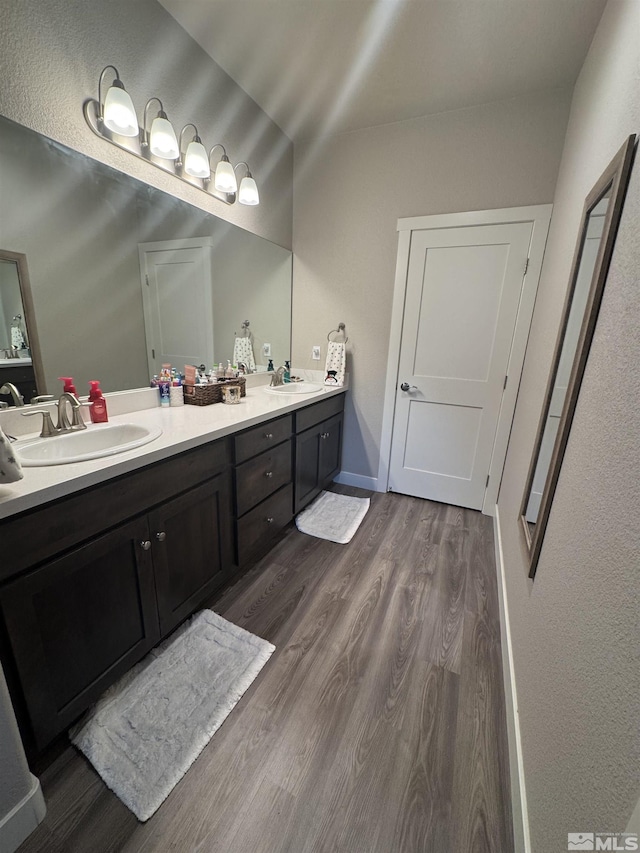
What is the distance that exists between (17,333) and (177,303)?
2.60 feet

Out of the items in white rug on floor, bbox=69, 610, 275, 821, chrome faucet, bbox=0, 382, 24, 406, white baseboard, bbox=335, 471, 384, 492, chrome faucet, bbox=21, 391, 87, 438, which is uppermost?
chrome faucet, bbox=0, 382, 24, 406

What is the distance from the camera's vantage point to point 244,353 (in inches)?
96.4

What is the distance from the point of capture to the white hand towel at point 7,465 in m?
0.78

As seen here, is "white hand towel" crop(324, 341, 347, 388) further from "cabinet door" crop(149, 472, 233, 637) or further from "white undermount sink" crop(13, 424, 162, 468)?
"white undermount sink" crop(13, 424, 162, 468)

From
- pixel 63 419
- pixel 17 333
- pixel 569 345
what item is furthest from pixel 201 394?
pixel 569 345

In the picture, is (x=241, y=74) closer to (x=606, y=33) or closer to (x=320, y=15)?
(x=320, y=15)

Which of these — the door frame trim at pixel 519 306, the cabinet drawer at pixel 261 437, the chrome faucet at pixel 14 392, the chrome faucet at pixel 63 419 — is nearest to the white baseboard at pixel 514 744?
the door frame trim at pixel 519 306

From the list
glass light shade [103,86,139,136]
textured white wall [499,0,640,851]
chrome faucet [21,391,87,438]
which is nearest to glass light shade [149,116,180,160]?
glass light shade [103,86,139,136]

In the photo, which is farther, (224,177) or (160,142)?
(224,177)

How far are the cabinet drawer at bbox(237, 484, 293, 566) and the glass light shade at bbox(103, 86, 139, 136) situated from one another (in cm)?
175

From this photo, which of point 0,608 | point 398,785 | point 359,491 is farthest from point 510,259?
point 0,608

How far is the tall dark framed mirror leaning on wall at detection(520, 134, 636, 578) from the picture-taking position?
0.88 metres

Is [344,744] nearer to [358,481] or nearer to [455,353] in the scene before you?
[358,481]

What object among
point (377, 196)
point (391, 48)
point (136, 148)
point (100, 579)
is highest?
point (391, 48)
